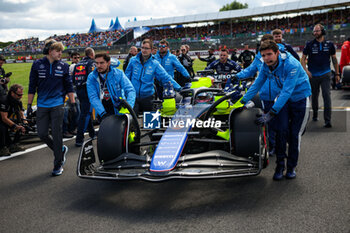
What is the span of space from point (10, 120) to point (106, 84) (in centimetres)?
261

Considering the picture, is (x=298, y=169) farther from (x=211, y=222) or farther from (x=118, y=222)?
(x=118, y=222)

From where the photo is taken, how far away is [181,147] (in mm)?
4215

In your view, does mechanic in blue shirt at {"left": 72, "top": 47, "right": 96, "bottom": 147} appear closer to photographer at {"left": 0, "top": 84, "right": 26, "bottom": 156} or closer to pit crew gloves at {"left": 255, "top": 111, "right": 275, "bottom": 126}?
photographer at {"left": 0, "top": 84, "right": 26, "bottom": 156}

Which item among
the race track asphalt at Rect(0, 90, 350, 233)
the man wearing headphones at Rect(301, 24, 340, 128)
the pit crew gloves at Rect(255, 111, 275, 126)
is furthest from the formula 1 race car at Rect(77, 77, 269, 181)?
the man wearing headphones at Rect(301, 24, 340, 128)

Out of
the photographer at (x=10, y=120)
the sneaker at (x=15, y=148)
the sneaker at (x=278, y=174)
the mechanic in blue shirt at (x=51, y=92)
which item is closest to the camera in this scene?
the sneaker at (x=278, y=174)

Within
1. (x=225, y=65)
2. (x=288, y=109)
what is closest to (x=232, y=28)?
(x=225, y=65)

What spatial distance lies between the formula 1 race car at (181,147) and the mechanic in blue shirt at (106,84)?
0.48 meters

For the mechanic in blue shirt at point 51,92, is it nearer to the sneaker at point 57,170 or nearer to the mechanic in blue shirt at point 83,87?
the sneaker at point 57,170

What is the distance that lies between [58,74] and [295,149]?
3.55 meters

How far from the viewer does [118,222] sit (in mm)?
3580

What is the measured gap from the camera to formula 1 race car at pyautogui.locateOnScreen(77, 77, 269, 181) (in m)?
3.92

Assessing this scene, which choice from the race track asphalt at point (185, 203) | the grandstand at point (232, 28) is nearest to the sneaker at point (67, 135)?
the race track asphalt at point (185, 203)

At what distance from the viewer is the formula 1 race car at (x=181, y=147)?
392 cm

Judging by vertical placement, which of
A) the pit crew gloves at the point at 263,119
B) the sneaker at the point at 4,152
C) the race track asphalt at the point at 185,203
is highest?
the pit crew gloves at the point at 263,119
